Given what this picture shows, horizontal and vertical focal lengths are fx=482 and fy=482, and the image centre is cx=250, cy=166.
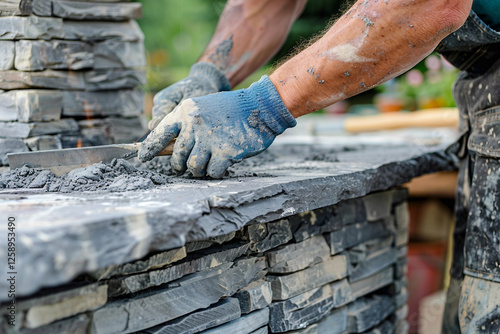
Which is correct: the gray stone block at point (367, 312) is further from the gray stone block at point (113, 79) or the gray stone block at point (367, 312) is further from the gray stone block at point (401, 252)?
the gray stone block at point (113, 79)

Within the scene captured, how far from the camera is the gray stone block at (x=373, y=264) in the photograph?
84.1 inches

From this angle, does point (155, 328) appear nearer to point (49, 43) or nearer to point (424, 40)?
point (424, 40)

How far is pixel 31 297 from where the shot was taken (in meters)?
1.11

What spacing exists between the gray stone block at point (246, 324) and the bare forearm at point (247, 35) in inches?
51.3

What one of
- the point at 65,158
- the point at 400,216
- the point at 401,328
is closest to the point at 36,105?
the point at 65,158

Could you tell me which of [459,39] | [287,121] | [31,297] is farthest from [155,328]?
[459,39]

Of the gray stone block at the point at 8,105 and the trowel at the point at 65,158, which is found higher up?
the gray stone block at the point at 8,105

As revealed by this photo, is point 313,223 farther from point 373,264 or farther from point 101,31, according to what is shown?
point 101,31

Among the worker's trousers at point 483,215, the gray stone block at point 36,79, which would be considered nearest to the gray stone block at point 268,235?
the worker's trousers at point 483,215

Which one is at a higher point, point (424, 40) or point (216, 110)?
point (424, 40)

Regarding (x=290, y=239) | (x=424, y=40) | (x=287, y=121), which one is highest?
(x=424, y=40)

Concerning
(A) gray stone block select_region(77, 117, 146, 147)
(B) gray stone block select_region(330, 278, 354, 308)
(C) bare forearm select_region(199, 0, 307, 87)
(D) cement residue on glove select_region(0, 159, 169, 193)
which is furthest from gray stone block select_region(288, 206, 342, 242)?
(A) gray stone block select_region(77, 117, 146, 147)

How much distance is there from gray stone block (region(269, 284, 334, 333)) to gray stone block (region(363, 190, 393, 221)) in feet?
1.53

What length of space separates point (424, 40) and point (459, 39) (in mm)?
423
